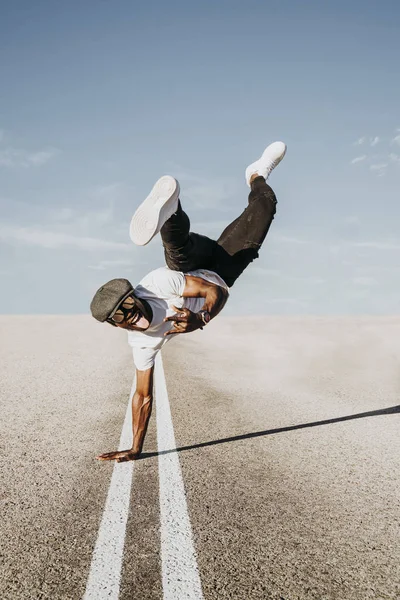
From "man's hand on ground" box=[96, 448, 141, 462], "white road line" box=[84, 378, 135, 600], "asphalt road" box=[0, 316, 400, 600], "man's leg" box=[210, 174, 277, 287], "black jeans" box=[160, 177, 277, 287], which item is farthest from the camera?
"man's leg" box=[210, 174, 277, 287]

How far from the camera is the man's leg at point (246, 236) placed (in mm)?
6180

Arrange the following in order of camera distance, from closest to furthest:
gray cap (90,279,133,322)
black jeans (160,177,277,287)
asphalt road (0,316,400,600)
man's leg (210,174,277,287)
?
asphalt road (0,316,400,600) < gray cap (90,279,133,322) < black jeans (160,177,277,287) < man's leg (210,174,277,287)

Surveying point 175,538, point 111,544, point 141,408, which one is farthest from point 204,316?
point 111,544

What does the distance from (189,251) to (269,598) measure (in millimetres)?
3821

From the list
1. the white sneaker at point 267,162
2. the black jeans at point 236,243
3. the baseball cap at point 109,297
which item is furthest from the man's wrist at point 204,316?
the white sneaker at point 267,162

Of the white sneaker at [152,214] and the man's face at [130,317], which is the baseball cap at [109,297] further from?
the white sneaker at [152,214]

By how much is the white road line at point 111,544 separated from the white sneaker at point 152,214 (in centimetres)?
234

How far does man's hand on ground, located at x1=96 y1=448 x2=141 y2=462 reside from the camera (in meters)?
5.08

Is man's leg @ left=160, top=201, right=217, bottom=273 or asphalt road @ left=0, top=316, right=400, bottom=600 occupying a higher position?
man's leg @ left=160, top=201, right=217, bottom=273

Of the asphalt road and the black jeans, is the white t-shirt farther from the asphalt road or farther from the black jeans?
the asphalt road

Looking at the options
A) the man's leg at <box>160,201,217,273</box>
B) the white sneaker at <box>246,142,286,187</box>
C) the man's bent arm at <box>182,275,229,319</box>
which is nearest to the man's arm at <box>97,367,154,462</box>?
the man's bent arm at <box>182,275,229,319</box>

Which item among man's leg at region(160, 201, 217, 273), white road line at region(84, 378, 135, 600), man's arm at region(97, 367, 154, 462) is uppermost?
man's leg at region(160, 201, 217, 273)

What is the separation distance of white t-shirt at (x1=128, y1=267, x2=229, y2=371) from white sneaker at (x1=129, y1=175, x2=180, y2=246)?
43 cm

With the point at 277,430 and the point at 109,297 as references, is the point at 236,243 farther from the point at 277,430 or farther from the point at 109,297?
the point at 277,430
